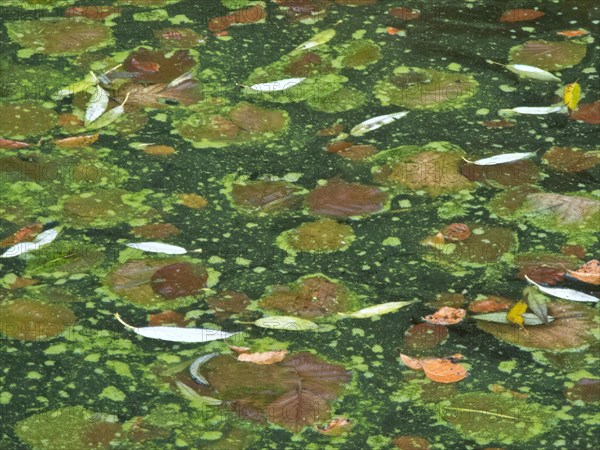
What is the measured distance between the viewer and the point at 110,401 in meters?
2.03

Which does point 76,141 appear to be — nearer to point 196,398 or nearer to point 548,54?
point 196,398

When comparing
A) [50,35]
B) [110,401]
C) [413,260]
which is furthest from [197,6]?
[110,401]

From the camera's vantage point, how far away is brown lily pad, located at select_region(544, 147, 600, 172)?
2.73 metres

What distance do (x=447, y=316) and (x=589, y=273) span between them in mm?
318

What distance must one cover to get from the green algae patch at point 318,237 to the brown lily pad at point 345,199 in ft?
0.15

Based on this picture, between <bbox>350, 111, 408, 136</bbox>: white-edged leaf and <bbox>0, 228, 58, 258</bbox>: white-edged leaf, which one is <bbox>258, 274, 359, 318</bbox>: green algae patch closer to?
<bbox>0, 228, 58, 258</bbox>: white-edged leaf

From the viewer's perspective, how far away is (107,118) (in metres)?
2.90

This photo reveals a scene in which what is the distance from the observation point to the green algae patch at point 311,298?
7.41ft

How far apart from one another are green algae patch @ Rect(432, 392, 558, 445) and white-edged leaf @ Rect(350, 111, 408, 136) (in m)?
0.97

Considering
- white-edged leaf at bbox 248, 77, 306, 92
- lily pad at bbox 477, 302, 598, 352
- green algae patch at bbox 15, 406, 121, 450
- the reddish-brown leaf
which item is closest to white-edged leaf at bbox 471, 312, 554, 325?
lily pad at bbox 477, 302, 598, 352

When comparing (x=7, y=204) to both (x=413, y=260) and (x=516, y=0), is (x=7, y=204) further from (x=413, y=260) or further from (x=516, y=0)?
(x=516, y=0)

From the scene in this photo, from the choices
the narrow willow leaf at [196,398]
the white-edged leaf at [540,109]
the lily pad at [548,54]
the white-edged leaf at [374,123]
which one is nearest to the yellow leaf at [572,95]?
the white-edged leaf at [540,109]

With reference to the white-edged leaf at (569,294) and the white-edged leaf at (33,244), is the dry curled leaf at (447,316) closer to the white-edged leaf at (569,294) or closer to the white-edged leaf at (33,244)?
the white-edged leaf at (569,294)

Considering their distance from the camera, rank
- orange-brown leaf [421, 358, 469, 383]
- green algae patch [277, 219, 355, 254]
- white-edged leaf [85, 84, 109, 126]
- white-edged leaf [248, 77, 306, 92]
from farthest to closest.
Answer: white-edged leaf [248, 77, 306, 92]
white-edged leaf [85, 84, 109, 126]
green algae patch [277, 219, 355, 254]
orange-brown leaf [421, 358, 469, 383]
